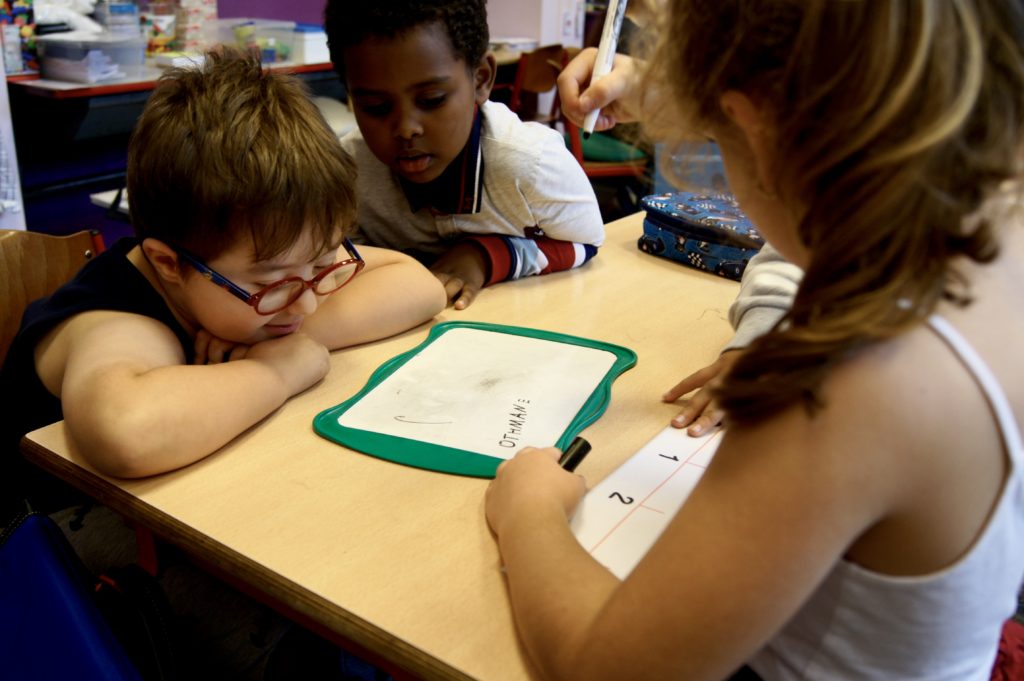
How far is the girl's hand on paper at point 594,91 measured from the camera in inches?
45.8

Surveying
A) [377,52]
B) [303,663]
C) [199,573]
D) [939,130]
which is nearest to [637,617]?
[939,130]

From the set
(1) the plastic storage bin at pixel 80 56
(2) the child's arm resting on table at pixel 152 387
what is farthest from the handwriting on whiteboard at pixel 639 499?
(1) the plastic storage bin at pixel 80 56

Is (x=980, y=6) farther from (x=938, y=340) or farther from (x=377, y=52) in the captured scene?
(x=377, y=52)

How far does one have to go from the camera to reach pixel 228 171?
931 mm

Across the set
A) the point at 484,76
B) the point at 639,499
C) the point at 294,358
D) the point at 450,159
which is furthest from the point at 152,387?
the point at 484,76

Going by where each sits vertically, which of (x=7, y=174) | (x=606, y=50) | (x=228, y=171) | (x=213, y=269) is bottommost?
(x=7, y=174)

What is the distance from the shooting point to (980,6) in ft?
1.44

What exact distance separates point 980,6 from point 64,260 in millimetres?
1240

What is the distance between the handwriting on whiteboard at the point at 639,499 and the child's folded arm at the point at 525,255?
525 mm

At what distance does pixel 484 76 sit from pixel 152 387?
2.89 feet

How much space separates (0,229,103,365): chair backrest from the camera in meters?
1.18

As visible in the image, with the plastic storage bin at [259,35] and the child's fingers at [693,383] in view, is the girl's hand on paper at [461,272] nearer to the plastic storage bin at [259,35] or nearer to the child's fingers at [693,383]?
the child's fingers at [693,383]

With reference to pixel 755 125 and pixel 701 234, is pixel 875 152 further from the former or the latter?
pixel 701 234

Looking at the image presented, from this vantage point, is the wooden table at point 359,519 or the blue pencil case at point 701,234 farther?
the blue pencil case at point 701,234
